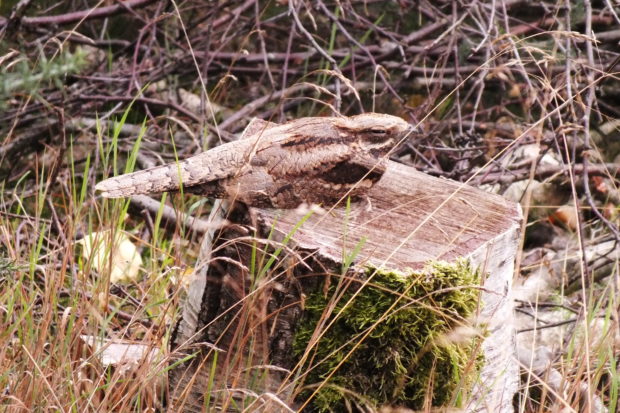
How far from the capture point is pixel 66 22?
4.52m

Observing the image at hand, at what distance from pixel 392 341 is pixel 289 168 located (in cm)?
65

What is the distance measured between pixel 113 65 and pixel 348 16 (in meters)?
1.58

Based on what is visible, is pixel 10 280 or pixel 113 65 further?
pixel 113 65

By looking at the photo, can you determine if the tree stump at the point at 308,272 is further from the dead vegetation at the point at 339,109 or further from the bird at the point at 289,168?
the dead vegetation at the point at 339,109

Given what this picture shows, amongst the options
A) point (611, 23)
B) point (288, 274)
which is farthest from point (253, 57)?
point (288, 274)

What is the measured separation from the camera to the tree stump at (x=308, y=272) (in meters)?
2.34

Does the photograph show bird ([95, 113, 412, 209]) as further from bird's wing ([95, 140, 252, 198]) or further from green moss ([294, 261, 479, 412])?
green moss ([294, 261, 479, 412])

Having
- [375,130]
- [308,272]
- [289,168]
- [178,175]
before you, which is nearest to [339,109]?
[375,130]

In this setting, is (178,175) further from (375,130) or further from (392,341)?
(392,341)

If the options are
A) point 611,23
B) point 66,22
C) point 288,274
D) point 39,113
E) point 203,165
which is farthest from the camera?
point 611,23

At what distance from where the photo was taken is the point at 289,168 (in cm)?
263

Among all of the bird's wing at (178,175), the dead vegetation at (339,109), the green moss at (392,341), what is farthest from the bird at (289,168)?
the dead vegetation at (339,109)

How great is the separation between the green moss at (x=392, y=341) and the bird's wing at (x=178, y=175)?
53 centimetres

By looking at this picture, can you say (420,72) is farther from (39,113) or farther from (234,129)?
(39,113)
